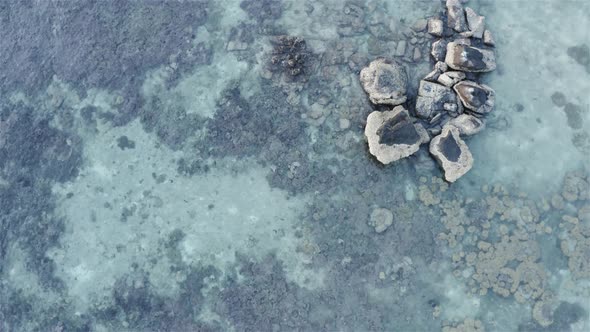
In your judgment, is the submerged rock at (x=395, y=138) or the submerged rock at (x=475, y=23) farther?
the submerged rock at (x=475, y=23)

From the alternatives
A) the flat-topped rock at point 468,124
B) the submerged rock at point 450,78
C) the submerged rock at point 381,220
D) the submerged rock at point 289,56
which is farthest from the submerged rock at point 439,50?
the submerged rock at point 381,220

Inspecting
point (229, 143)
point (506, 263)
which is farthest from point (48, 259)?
point (506, 263)

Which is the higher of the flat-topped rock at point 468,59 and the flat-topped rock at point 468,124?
the flat-topped rock at point 468,59

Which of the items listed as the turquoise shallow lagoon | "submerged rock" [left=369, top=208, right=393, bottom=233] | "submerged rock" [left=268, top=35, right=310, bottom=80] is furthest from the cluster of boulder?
"submerged rock" [left=268, top=35, right=310, bottom=80]

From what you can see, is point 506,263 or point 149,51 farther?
point 149,51

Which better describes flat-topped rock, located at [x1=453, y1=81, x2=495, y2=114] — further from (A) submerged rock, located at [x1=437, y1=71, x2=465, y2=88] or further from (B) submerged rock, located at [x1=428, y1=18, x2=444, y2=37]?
(B) submerged rock, located at [x1=428, y1=18, x2=444, y2=37]

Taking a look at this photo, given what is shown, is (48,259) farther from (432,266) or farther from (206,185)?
(432,266)

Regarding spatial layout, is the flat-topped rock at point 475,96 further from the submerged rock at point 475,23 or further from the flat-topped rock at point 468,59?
the submerged rock at point 475,23
